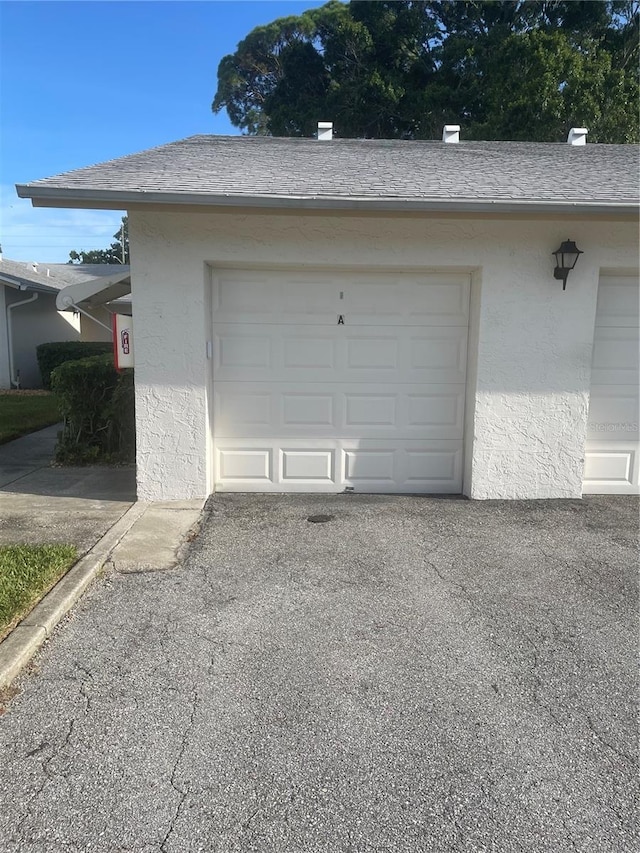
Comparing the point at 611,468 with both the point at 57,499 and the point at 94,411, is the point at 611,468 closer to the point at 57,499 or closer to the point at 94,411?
the point at 57,499

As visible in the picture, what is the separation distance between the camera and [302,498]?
6.28 m

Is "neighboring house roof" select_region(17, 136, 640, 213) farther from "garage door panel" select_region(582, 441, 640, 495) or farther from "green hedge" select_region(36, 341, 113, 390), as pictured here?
"green hedge" select_region(36, 341, 113, 390)

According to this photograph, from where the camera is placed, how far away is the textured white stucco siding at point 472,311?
5773 millimetres

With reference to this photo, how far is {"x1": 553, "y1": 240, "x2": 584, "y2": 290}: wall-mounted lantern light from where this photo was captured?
18.9 feet

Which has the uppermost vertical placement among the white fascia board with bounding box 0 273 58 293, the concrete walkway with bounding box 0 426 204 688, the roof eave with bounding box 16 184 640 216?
the white fascia board with bounding box 0 273 58 293

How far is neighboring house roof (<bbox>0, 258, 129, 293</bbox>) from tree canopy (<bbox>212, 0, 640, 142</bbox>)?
946 cm

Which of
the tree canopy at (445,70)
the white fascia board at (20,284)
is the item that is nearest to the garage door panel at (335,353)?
the white fascia board at (20,284)

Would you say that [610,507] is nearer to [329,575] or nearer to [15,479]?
[329,575]

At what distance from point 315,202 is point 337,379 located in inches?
71.8

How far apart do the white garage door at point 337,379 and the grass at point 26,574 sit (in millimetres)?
2230

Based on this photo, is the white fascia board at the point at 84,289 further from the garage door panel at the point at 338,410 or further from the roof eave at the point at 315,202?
the garage door panel at the point at 338,410

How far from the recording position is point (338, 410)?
633 cm

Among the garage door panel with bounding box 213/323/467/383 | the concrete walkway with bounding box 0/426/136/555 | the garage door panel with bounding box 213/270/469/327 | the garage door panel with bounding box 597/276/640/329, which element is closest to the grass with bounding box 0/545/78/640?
the concrete walkway with bounding box 0/426/136/555

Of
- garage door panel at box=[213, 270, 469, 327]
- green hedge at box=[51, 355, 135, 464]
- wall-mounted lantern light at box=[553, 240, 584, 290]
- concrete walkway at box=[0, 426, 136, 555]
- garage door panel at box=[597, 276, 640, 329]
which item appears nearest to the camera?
concrete walkway at box=[0, 426, 136, 555]
